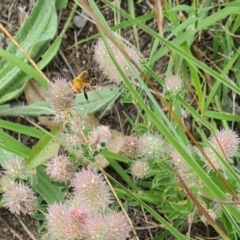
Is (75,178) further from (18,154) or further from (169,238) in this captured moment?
(169,238)

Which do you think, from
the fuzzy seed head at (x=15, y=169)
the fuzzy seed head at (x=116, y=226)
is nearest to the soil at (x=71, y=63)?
the fuzzy seed head at (x=15, y=169)

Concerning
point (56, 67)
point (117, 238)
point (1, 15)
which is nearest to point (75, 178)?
point (117, 238)

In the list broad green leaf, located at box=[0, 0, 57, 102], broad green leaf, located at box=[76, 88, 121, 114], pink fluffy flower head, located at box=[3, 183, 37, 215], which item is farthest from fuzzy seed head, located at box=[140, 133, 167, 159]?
broad green leaf, located at box=[0, 0, 57, 102]

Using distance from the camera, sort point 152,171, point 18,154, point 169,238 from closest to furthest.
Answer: point 152,171 < point 18,154 < point 169,238

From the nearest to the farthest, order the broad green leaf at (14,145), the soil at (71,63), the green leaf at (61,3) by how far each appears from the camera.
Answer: the broad green leaf at (14,145)
the soil at (71,63)
the green leaf at (61,3)

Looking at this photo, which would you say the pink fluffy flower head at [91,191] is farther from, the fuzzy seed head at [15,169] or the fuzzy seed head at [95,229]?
the fuzzy seed head at [15,169]

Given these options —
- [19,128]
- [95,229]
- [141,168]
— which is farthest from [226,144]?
[19,128]

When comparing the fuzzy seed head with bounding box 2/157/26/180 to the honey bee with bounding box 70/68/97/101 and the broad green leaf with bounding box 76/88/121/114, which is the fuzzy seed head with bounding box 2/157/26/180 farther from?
the broad green leaf with bounding box 76/88/121/114
